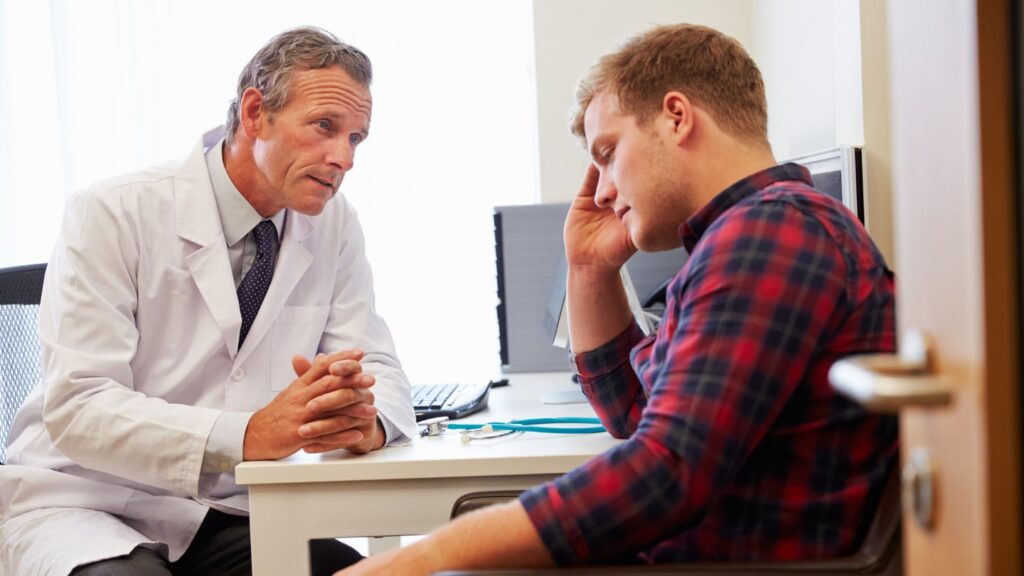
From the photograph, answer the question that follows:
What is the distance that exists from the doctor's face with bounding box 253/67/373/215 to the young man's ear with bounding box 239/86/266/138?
0.7 inches

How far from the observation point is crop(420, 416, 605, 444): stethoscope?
4.66 ft

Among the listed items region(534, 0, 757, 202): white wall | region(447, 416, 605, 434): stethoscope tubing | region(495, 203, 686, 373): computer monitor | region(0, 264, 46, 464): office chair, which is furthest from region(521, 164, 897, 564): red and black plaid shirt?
region(534, 0, 757, 202): white wall

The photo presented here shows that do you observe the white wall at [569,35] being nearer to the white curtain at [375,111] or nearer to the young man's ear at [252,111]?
the white curtain at [375,111]

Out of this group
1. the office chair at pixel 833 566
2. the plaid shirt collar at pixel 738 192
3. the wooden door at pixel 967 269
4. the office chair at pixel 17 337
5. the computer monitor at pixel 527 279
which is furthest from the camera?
the computer monitor at pixel 527 279

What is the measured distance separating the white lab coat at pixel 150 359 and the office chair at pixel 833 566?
57 cm

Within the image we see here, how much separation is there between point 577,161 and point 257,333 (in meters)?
1.69

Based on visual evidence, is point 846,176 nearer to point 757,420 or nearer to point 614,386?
point 614,386

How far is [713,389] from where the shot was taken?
0.87 m

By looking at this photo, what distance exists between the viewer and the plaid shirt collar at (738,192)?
3.51 ft

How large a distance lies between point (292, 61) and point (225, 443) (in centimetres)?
67

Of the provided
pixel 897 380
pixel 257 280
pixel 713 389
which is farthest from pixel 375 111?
pixel 897 380

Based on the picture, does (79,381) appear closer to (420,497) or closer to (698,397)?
(420,497)

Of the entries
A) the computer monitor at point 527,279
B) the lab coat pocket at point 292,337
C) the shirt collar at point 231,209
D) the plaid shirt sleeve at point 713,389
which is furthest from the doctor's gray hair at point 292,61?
the plaid shirt sleeve at point 713,389

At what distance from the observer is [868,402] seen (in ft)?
1.69
